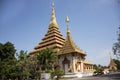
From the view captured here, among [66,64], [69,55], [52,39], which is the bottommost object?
[66,64]

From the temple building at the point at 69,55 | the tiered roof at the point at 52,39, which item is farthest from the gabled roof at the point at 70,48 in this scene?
the tiered roof at the point at 52,39

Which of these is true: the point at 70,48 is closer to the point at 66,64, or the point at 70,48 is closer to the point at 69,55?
the point at 69,55

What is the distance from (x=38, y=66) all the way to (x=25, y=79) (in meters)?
2.18

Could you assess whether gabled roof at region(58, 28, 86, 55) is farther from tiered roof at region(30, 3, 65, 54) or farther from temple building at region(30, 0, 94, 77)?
tiered roof at region(30, 3, 65, 54)

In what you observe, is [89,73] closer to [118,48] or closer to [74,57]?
[74,57]

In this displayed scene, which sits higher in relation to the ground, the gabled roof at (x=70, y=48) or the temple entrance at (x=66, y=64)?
the gabled roof at (x=70, y=48)

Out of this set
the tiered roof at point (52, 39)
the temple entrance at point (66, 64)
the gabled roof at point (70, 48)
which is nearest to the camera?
the gabled roof at point (70, 48)

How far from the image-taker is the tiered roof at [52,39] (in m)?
34.3

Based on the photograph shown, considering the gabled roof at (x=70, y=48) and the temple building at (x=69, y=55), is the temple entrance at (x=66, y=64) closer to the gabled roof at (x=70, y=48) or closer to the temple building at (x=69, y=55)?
the temple building at (x=69, y=55)

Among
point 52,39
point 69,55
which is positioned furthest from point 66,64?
point 52,39

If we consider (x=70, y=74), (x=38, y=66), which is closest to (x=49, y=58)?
(x=38, y=66)

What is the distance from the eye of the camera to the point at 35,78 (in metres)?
25.0

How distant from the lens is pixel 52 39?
35.5 m

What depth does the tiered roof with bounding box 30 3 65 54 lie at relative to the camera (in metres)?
34.3
